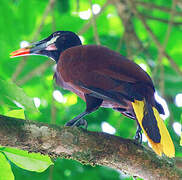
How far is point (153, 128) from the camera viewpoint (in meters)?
2.46

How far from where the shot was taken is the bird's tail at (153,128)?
2.41 meters

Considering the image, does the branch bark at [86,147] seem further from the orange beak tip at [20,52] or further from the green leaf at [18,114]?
the orange beak tip at [20,52]

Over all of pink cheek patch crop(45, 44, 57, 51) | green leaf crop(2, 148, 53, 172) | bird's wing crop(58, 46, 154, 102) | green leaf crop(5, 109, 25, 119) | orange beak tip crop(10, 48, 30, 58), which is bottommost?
green leaf crop(2, 148, 53, 172)

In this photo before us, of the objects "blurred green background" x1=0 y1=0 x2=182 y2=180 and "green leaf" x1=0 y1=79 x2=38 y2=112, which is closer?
"green leaf" x1=0 y1=79 x2=38 y2=112

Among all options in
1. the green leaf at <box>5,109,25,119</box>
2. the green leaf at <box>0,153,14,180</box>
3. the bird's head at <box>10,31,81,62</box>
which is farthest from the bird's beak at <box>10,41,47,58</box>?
the green leaf at <box>0,153,14,180</box>

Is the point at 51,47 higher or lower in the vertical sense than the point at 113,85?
higher

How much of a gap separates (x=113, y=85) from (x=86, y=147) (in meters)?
0.47

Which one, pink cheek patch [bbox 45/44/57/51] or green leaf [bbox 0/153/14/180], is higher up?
pink cheek patch [bbox 45/44/57/51]

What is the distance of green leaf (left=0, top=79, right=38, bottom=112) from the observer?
2.22 m

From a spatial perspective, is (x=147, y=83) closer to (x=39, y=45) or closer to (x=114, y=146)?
(x=114, y=146)

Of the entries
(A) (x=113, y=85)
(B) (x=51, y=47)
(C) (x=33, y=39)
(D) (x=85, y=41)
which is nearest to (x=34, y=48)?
(B) (x=51, y=47)

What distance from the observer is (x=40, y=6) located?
5141 millimetres

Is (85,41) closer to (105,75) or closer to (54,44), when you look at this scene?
(54,44)

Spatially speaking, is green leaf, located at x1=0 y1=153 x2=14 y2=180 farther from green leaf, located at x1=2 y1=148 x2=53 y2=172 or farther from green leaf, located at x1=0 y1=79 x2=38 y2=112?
green leaf, located at x1=0 y1=79 x2=38 y2=112
